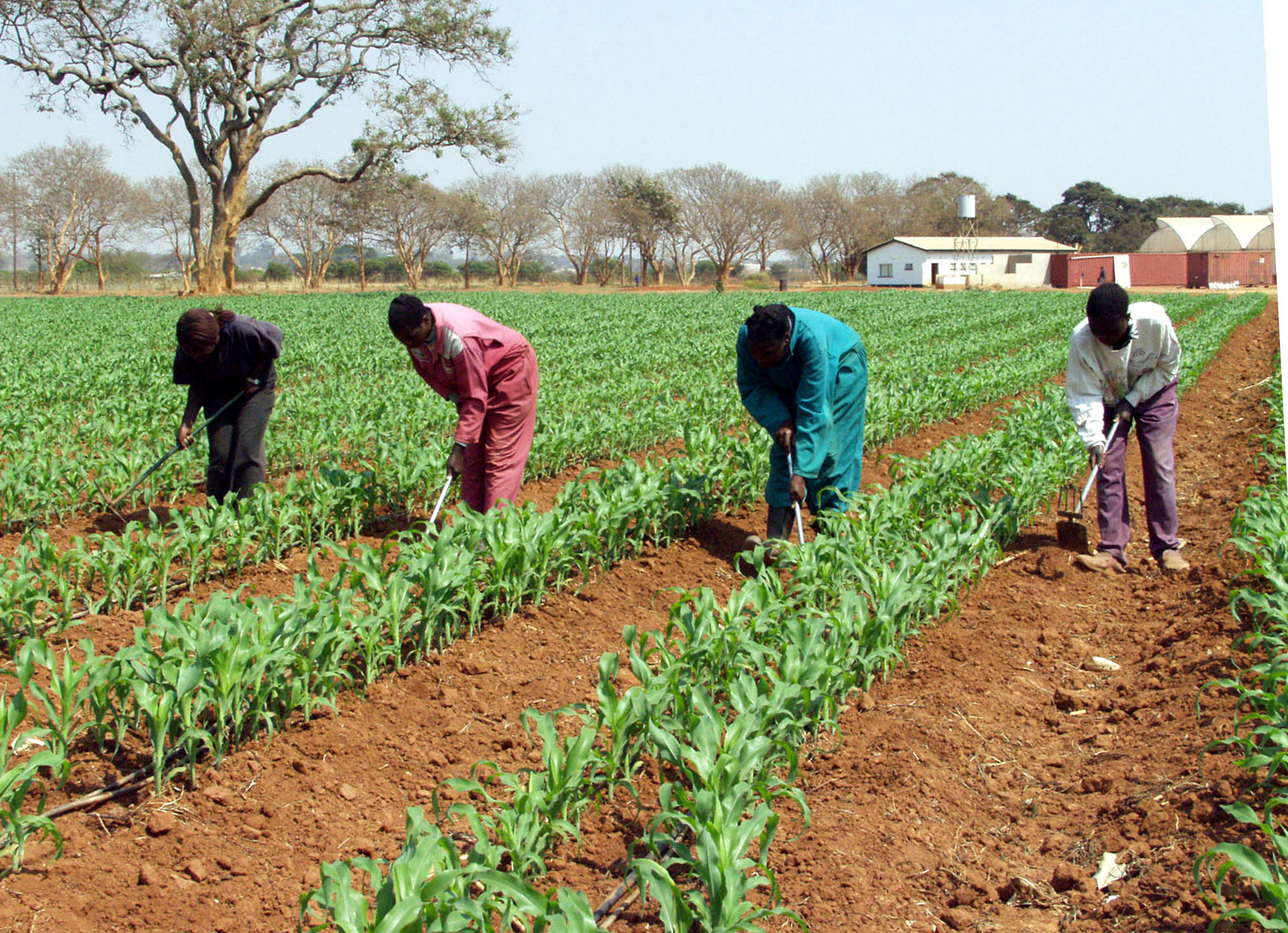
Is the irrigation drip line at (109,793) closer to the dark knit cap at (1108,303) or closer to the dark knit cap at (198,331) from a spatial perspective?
the dark knit cap at (198,331)

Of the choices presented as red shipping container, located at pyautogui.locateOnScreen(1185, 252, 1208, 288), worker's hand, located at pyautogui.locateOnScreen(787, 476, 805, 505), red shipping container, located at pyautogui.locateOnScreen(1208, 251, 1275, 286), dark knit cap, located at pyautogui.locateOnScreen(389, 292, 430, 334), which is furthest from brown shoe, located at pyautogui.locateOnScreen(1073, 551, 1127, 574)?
red shipping container, located at pyautogui.locateOnScreen(1208, 251, 1275, 286)

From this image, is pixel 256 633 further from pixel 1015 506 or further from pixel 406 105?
pixel 406 105

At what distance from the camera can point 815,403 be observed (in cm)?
545

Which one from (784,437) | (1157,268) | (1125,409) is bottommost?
(784,437)

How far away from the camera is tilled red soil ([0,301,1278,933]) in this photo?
279cm

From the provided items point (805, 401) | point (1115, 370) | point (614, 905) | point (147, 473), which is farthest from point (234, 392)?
point (1115, 370)

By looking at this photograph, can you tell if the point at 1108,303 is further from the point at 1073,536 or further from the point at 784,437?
the point at 784,437

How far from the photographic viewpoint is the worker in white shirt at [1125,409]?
5348 mm

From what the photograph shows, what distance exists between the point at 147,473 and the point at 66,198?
5733cm

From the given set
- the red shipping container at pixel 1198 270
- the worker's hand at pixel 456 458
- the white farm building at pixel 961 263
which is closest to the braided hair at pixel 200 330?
the worker's hand at pixel 456 458

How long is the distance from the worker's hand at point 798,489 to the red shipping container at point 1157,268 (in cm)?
5470

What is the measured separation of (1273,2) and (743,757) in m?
3.31

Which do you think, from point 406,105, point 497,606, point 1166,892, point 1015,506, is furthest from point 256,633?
point 406,105

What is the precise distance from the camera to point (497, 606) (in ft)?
15.4
